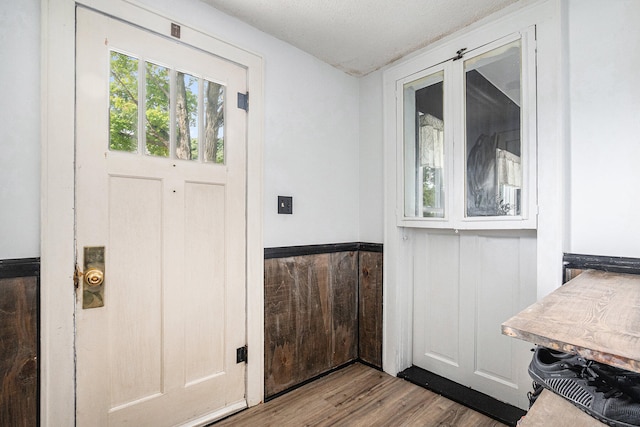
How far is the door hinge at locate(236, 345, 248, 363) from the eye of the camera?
6.50ft

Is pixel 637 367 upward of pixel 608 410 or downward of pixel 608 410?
upward

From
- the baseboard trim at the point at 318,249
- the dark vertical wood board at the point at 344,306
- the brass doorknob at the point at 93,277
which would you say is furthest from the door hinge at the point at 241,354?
the brass doorknob at the point at 93,277

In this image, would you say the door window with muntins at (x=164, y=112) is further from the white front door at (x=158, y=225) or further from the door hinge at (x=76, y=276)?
the door hinge at (x=76, y=276)

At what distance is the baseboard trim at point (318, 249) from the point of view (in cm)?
216

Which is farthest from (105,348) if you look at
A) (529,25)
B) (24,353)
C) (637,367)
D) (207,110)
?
(529,25)

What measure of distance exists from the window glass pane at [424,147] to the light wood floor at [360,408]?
1.26 m

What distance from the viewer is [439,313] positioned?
2381 mm

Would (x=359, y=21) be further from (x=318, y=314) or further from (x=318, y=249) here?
(x=318, y=314)

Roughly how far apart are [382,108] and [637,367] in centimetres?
227

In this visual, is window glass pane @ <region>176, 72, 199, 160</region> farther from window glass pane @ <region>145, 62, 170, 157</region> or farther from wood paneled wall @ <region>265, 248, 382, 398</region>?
wood paneled wall @ <region>265, 248, 382, 398</region>

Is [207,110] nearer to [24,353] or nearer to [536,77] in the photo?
[24,353]

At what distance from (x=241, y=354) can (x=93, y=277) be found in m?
0.97

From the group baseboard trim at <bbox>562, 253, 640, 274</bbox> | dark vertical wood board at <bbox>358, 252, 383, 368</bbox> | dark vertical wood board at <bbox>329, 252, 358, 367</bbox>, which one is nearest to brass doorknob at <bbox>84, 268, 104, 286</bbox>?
dark vertical wood board at <bbox>329, 252, 358, 367</bbox>

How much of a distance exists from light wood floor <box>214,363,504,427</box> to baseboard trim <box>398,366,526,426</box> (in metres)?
0.04
